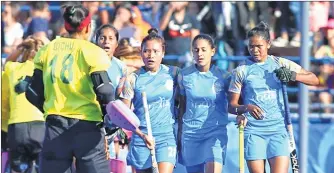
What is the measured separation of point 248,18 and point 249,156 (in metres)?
6.29

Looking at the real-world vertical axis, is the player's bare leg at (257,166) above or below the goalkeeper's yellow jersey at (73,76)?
below

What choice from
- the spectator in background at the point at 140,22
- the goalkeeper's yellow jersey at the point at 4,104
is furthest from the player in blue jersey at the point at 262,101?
the spectator in background at the point at 140,22

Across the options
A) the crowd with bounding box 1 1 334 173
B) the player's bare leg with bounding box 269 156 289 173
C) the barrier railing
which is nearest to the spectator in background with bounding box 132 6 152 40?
the barrier railing

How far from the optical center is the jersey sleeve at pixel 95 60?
9.12 metres

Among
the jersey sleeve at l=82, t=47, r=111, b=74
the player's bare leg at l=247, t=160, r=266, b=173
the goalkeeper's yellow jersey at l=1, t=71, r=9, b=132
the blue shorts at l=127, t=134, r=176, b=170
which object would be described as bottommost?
the player's bare leg at l=247, t=160, r=266, b=173

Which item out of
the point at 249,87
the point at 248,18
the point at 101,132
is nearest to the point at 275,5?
the point at 248,18

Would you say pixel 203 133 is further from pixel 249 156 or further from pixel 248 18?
pixel 248 18

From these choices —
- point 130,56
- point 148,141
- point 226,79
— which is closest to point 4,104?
point 130,56

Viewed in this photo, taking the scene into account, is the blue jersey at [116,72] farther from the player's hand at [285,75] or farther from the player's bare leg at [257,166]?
the player's hand at [285,75]

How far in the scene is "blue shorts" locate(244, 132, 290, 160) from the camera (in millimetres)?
10680

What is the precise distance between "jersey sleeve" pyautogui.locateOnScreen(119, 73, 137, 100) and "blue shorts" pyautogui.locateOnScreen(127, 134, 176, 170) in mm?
507

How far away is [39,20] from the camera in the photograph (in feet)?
54.1

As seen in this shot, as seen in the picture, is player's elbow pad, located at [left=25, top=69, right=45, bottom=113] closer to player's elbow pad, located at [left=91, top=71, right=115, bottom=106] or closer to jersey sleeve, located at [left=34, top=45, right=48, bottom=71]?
jersey sleeve, located at [left=34, top=45, right=48, bottom=71]

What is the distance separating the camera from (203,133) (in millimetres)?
10883
